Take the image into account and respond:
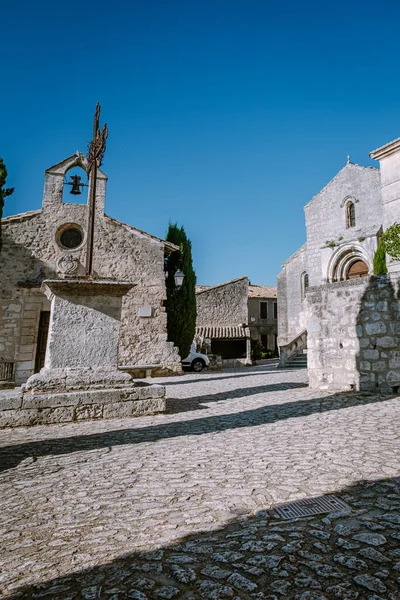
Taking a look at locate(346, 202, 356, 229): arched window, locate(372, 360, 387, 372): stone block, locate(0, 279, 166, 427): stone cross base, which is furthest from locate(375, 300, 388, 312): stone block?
locate(346, 202, 356, 229): arched window

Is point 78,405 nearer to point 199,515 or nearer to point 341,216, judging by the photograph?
point 199,515

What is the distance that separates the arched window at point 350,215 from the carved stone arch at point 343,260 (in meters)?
1.26

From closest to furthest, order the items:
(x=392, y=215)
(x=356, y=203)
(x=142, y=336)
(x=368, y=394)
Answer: (x=368, y=394), (x=392, y=215), (x=142, y=336), (x=356, y=203)

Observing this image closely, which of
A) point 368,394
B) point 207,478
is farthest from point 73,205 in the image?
point 207,478

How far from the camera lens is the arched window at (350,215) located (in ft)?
61.9

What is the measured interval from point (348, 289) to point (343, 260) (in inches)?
483

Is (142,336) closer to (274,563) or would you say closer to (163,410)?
(163,410)

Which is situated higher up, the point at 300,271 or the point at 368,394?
the point at 300,271

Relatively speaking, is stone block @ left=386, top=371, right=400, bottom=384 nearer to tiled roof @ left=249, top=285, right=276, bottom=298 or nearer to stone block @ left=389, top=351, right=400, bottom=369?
stone block @ left=389, top=351, right=400, bottom=369

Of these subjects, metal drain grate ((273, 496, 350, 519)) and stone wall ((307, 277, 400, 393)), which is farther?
stone wall ((307, 277, 400, 393))

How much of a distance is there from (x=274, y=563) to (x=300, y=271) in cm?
2354

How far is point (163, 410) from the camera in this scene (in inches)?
235

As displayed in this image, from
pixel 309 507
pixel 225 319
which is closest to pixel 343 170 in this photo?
pixel 225 319

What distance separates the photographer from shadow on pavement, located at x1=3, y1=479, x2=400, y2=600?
151cm
